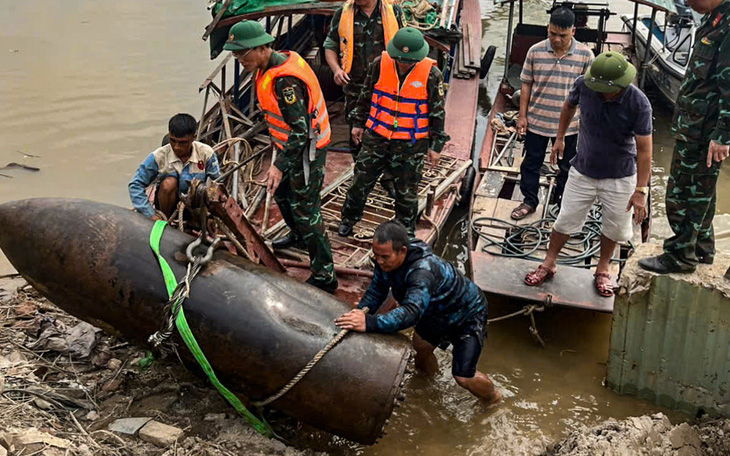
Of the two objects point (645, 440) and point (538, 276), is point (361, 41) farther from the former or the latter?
point (645, 440)

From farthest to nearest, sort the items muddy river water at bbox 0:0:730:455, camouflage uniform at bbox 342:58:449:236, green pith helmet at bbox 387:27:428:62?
camouflage uniform at bbox 342:58:449:236, green pith helmet at bbox 387:27:428:62, muddy river water at bbox 0:0:730:455

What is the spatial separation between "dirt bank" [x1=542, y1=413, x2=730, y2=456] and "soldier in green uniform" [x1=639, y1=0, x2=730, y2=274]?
970 mm

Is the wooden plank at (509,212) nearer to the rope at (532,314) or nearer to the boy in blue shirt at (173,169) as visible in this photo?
the rope at (532,314)

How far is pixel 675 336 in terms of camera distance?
458cm

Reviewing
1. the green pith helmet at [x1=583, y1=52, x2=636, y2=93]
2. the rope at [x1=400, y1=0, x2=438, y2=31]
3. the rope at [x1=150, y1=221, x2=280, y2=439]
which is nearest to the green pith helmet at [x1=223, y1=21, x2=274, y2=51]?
the rope at [x1=150, y1=221, x2=280, y2=439]

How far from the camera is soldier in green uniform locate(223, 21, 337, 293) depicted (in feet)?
15.0

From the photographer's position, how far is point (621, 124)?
4.73 meters

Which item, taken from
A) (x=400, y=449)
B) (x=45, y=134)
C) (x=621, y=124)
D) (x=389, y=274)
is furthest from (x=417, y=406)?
(x=45, y=134)

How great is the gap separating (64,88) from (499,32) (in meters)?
8.99

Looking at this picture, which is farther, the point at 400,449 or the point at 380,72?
the point at 380,72

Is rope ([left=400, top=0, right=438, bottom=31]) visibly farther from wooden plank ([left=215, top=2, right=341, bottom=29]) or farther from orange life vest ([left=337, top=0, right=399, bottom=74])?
orange life vest ([left=337, top=0, right=399, bottom=74])

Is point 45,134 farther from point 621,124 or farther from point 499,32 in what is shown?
point 499,32

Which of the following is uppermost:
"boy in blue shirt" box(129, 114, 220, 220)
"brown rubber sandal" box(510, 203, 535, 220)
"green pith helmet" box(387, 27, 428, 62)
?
"green pith helmet" box(387, 27, 428, 62)

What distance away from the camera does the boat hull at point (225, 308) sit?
3.80 meters
